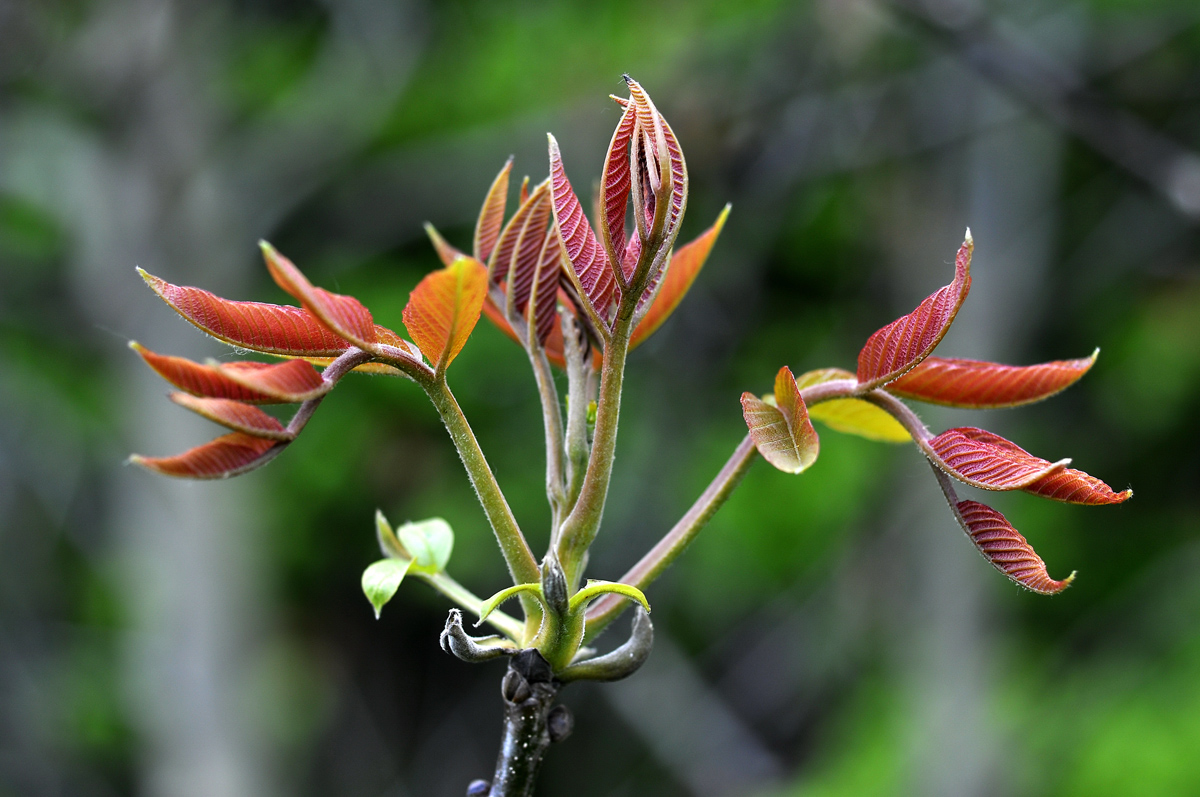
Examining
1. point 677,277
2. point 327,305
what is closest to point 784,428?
point 677,277

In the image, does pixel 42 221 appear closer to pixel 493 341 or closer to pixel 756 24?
pixel 493 341

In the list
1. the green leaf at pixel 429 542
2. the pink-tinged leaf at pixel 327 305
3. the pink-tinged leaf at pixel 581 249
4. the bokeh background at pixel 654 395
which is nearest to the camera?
the pink-tinged leaf at pixel 327 305

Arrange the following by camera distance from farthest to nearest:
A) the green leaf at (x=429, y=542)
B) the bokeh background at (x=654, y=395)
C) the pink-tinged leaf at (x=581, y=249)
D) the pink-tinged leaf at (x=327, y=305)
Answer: the bokeh background at (x=654, y=395), the green leaf at (x=429, y=542), the pink-tinged leaf at (x=581, y=249), the pink-tinged leaf at (x=327, y=305)

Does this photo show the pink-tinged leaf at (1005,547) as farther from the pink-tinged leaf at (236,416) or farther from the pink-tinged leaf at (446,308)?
the pink-tinged leaf at (236,416)

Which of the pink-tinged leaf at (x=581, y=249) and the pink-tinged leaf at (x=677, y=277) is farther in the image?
the pink-tinged leaf at (x=677, y=277)

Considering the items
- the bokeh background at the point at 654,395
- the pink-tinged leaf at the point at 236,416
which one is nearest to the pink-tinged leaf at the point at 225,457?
the pink-tinged leaf at the point at 236,416

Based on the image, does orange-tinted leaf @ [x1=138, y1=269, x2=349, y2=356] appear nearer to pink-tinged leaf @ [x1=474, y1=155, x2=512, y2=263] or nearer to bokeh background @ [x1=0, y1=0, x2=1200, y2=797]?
pink-tinged leaf @ [x1=474, y1=155, x2=512, y2=263]

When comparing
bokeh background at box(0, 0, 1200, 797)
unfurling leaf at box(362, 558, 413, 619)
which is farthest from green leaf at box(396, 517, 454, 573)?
bokeh background at box(0, 0, 1200, 797)

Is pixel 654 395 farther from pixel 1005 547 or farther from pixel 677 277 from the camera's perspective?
pixel 1005 547

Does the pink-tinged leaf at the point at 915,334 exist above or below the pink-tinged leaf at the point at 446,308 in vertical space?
below

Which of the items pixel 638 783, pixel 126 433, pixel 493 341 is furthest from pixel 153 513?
pixel 638 783
